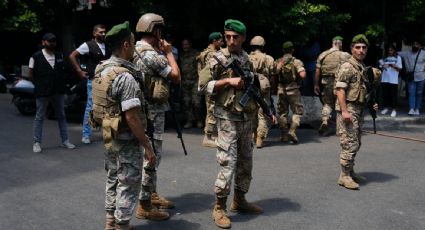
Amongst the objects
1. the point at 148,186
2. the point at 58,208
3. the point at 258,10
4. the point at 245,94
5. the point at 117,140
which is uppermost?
the point at 258,10

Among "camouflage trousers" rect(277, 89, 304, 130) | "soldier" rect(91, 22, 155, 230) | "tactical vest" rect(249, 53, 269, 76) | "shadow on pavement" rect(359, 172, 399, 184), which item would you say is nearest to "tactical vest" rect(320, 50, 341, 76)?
"camouflage trousers" rect(277, 89, 304, 130)

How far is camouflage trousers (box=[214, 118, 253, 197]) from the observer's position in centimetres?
449

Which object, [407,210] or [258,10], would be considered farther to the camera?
[258,10]

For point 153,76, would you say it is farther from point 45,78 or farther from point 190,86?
point 190,86

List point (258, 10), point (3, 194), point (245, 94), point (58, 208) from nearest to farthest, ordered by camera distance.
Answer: point (245, 94) → point (58, 208) → point (3, 194) → point (258, 10)

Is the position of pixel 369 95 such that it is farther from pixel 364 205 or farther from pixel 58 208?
pixel 58 208

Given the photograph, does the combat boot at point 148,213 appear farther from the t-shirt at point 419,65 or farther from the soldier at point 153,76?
the t-shirt at point 419,65

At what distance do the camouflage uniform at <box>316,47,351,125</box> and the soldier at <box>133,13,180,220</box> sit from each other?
505 cm

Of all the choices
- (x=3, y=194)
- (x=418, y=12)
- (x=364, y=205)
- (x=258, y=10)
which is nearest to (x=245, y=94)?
(x=364, y=205)

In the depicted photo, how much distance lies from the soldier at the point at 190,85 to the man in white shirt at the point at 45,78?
112 inches

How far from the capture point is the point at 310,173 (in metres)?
6.41

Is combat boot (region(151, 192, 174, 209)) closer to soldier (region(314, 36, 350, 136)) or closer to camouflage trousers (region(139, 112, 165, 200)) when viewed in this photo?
camouflage trousers (region(139, 112, 165, 200))

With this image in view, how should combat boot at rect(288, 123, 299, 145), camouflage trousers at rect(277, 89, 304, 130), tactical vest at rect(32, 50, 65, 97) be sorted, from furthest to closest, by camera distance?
camouflage trousers at rect(277, 89, 304, 130) → combat boot at rect(288, 123, 299, 145) → tactical vest at rect(32, 50, 65, 97)

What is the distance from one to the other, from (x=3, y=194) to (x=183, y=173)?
2.13m
